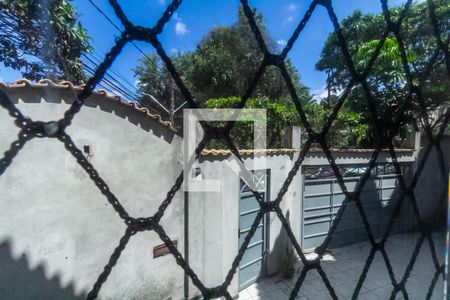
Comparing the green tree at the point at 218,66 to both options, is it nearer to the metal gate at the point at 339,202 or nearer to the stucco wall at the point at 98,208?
the metal gate at the point at 339,202

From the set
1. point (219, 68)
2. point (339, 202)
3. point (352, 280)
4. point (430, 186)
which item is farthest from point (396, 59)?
point (219, 68)

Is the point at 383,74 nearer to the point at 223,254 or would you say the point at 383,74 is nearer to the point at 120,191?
the point at 223,254

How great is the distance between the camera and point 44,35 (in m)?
2.58

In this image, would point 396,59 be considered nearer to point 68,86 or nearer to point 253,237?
point 253,237

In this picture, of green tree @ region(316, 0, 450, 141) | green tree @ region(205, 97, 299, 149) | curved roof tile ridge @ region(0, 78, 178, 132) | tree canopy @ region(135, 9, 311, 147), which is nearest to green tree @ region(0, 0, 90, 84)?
curved roof tile ridge @ region(0, 78, 178, 132)

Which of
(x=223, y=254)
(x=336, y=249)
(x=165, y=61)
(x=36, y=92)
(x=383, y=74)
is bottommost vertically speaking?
(x=336, y=249)

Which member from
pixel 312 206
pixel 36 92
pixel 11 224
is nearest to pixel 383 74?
pixel 312 206

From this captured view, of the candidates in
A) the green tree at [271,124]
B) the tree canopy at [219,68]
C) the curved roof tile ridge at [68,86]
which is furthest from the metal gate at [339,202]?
the tree canopy at [219,68]

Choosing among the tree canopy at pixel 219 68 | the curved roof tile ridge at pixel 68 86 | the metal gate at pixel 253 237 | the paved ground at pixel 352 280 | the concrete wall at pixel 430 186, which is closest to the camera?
the curved roof tile ridge at pixel 68 86

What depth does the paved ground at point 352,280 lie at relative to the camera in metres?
3.80

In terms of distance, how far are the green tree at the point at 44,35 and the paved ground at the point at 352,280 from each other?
13.0 ft

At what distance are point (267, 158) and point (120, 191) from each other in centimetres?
219

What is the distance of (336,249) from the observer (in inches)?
208

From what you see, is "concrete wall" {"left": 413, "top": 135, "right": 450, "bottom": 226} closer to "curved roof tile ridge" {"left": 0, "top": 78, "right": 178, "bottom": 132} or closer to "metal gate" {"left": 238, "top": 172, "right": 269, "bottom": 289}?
"metal gate" {"left": 238, "top": 172, "right": 269, "bottom": 289}
